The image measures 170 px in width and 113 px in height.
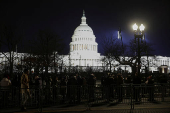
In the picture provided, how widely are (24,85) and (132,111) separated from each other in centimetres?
532

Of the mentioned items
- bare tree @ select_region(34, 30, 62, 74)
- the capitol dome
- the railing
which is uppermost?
the capitol dome

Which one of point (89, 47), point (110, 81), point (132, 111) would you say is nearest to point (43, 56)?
point (110, 81)

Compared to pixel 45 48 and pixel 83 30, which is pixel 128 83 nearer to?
pixel 45 48

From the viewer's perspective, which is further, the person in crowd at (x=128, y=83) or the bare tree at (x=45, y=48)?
the bare tree at (x=45, y=48)

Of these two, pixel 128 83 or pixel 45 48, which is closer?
pixel 128 83

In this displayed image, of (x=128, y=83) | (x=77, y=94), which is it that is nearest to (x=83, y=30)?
(x=128, y=83)

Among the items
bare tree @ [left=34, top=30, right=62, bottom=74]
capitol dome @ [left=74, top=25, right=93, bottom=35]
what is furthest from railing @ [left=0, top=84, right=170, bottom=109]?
capitol dome @ [left=74, top=25, right=93, bottom=35]

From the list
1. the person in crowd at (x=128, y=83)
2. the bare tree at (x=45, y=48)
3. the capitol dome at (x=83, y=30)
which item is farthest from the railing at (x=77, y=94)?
the capitol dome at (x=83, y=30)

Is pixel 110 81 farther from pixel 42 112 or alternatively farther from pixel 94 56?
pixel 94 56

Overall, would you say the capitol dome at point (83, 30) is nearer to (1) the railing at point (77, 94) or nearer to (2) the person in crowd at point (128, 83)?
(2) the person in crowd at point (128, 83)

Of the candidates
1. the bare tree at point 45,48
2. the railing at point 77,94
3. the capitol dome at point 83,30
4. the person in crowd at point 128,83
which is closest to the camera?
the railing at point 77,94

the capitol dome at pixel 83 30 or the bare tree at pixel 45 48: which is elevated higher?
the capitol dome at pixel 83 30

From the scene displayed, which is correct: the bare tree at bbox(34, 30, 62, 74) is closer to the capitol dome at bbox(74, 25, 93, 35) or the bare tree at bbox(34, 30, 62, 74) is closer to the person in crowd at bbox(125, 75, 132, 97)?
the person in crowd at bbox(125, 75, 132, 97)

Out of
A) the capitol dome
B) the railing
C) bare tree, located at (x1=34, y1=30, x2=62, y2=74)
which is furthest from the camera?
the capitol dome
